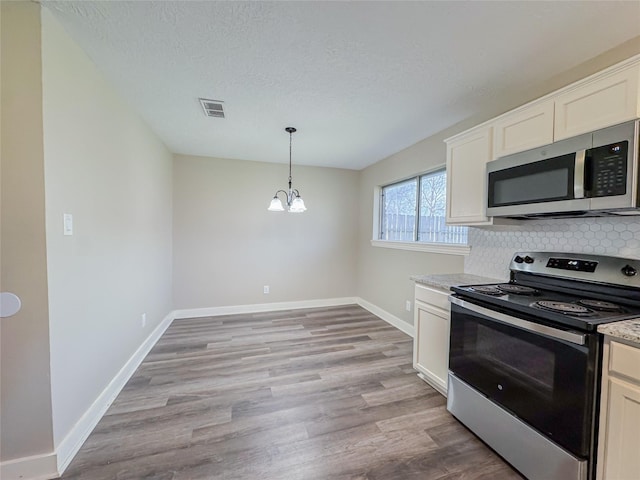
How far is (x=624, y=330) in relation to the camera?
1.14 m

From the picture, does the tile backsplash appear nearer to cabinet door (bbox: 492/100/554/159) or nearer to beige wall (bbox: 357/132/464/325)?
beige wall (bbox: 357/132/464/325)

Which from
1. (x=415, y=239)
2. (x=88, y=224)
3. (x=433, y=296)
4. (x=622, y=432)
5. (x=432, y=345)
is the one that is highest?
(x=88, y=224)

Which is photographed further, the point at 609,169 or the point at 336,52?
the point at 336,52

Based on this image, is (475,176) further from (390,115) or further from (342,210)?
(342,210)

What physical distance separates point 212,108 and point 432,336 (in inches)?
111

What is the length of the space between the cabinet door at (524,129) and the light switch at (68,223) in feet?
9.37

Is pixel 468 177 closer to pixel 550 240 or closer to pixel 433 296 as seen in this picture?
pixel 550 240

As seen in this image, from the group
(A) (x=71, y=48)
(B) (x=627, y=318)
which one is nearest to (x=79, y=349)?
(A) (x=71, y=48)

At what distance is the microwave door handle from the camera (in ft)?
4.82

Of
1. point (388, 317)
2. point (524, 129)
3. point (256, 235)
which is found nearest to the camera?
point (524, 129)

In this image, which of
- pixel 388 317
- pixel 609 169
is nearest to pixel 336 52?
pixel 609 169

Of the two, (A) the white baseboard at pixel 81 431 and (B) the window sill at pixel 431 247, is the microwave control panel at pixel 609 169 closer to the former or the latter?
(B) the window sill at pixel 431 247

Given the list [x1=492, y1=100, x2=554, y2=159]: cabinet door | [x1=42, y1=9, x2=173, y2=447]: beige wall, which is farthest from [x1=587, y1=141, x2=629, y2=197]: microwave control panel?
[x1=42, y1=9, x2=173, y2=447]: beige wall

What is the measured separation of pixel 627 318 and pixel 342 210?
12.6 ft
